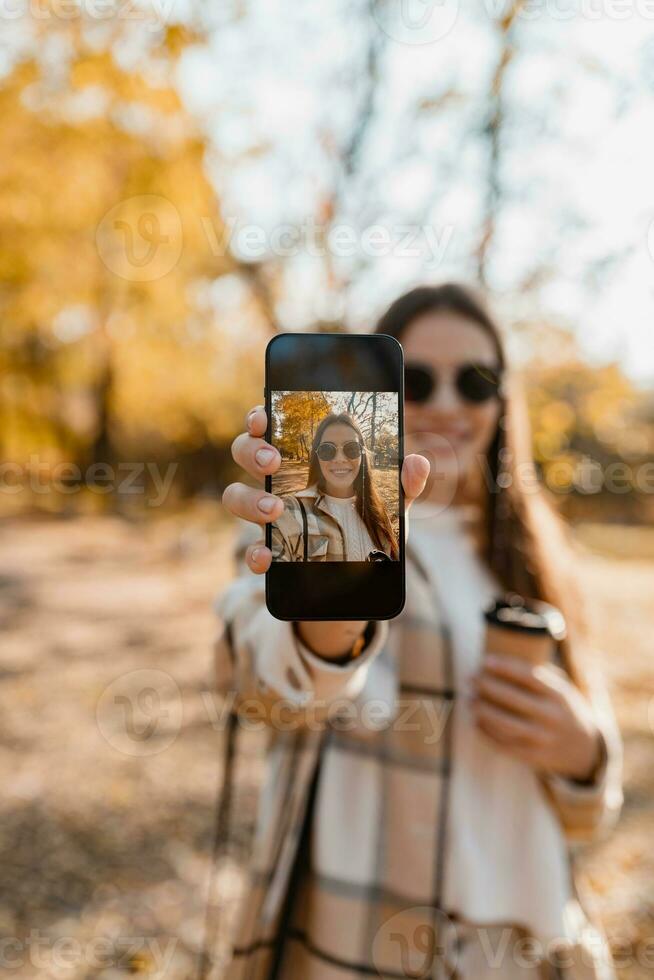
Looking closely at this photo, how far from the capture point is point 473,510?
1.97m

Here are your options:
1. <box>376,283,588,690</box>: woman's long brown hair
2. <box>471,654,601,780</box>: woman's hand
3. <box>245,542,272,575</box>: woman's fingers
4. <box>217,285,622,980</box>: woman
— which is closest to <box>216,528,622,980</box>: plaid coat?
<box>217,285,622,980</box>: woman

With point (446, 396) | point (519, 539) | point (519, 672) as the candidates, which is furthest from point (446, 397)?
point (519, 672)

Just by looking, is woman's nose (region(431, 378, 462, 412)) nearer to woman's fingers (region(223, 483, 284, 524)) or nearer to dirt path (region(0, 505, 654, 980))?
woman's fingers (region(223, 483, 284, 524))

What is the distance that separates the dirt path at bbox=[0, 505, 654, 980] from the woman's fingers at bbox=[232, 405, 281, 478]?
99.4 inches

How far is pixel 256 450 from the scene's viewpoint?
0.91 meters

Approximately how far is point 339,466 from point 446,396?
2.58 feet

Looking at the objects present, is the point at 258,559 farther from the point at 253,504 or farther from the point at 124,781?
the point at 124,781

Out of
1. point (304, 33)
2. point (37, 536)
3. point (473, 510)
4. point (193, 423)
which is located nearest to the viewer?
point (473, 510)

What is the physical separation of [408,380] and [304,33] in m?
2.07

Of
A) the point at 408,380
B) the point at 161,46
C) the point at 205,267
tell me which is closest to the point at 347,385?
the point at 408,380

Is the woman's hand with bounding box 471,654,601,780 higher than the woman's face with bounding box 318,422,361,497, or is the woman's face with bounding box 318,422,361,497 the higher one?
the woman's face with bounding box 318,422,361,497

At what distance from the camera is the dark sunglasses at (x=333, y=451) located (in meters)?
0.95

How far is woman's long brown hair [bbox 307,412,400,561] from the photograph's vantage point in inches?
37.4

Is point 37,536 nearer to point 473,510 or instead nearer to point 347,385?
point 473,510
